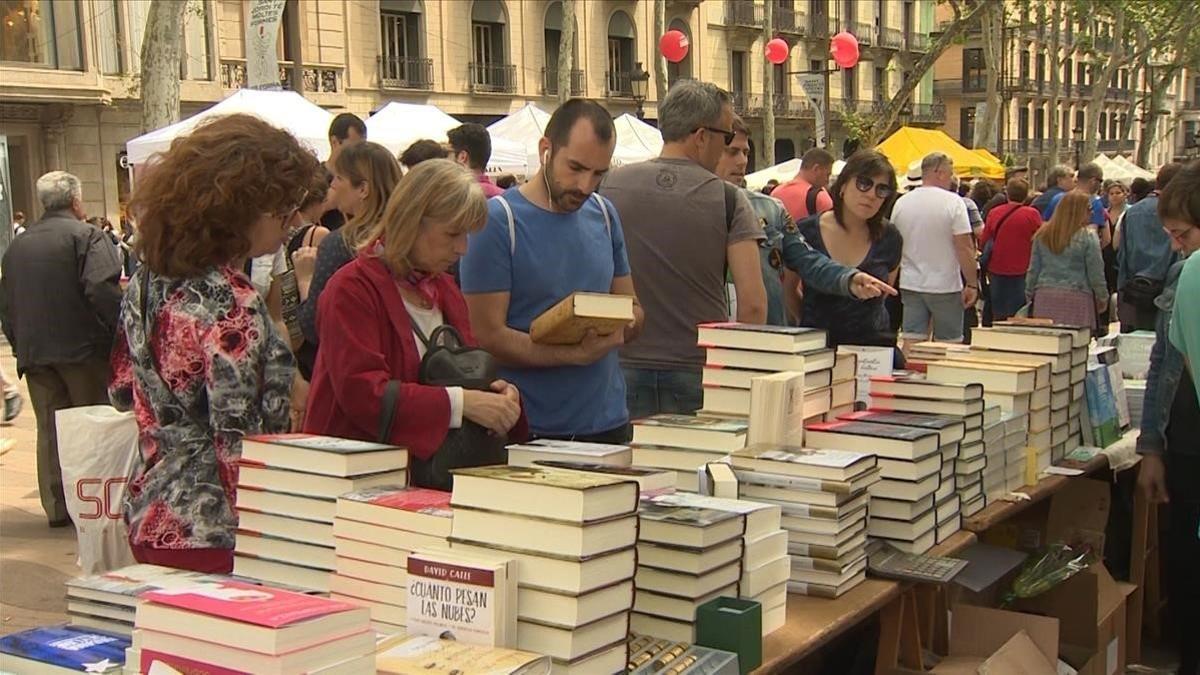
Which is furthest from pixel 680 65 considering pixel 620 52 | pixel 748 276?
pixel 748 276

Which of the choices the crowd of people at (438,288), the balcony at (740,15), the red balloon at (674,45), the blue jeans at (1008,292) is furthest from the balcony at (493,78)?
the crowd of people at (438,288)

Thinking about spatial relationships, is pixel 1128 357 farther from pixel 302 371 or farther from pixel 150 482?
pixel 150 482

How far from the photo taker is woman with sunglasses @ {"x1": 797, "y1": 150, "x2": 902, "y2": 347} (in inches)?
162

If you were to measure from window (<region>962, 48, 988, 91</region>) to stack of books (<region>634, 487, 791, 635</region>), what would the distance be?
47326 millimetres

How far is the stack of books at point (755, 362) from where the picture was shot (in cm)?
267

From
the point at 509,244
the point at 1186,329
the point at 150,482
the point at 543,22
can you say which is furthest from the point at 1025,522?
the point at 543,22

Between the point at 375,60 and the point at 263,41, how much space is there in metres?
16.3

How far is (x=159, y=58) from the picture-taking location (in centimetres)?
1239

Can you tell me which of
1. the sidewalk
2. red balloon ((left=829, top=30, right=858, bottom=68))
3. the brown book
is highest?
red balloon ((left=829, top=30, right=858, bottom=68))

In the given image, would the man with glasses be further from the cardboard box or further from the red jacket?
the red jacket

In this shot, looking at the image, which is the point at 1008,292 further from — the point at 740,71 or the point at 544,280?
the point at 740,71

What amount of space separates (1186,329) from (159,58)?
1191 cm

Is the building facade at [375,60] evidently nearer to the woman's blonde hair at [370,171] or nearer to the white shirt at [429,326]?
the woman's blonde hair at [370,171]

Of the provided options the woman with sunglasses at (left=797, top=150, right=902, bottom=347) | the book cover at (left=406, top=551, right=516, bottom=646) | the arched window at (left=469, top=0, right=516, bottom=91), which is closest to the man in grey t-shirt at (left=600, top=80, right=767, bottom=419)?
the woman with sunglasses at (left=797, top=150, right=902, bottom=347)
